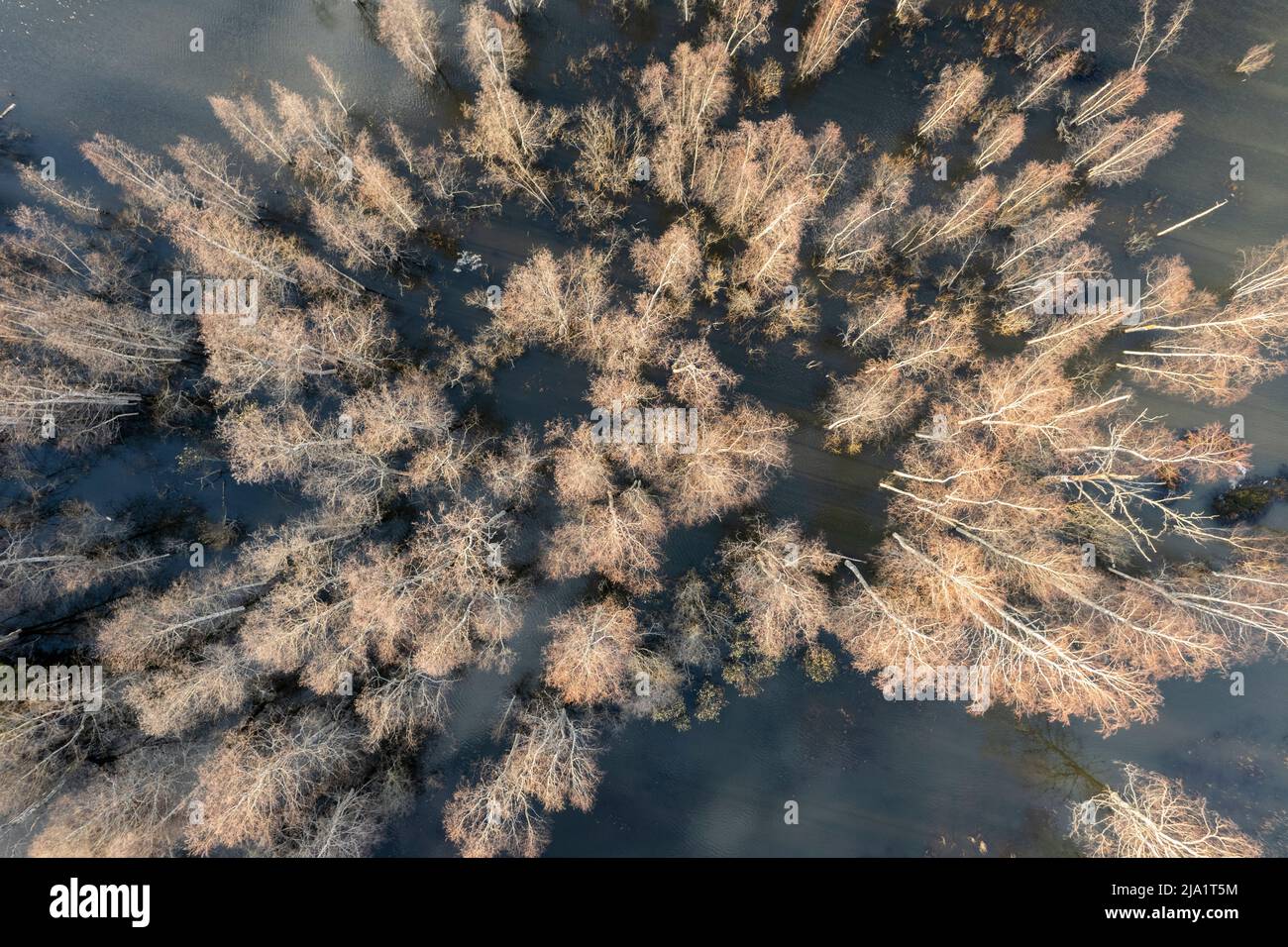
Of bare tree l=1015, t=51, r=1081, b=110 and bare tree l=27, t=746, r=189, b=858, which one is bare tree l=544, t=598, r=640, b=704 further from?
bare tree l=1015, t=51, r=1081, b=110

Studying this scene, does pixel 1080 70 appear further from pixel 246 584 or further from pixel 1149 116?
pixel 246 584
